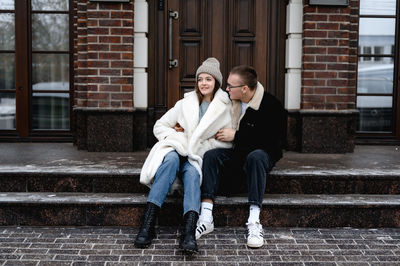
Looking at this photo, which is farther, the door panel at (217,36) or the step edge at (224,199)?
the door panel at (217,36)

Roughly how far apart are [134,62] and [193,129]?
72.8 inches

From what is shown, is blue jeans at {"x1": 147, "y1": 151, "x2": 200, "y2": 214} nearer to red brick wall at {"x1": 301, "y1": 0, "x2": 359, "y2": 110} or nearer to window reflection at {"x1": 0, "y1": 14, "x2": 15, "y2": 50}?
red brick wall at {"x1": 301, "y1": 0, "x2": 359, "y2": 110}

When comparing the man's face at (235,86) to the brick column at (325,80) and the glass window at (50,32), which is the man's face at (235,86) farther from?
the glass window at (50,32)

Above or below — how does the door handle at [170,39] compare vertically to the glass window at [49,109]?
above

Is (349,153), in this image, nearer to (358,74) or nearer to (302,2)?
(358,74)

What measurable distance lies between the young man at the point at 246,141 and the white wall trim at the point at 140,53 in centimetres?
179

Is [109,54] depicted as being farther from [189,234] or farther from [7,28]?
[189,234]

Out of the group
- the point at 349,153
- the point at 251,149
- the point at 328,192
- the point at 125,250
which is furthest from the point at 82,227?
the point at 349,153

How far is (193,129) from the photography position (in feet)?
13.2

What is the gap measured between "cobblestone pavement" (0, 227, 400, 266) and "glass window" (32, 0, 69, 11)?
3541 mm

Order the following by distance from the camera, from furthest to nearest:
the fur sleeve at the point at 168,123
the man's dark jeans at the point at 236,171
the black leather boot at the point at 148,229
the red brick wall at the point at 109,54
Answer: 1. the red brick wall at the point at 109,54
2. the fur sleeve at the point at 168,123
3. the man's dark jeans at the point at 236,171
4. the black leather boot at the point at 148,229

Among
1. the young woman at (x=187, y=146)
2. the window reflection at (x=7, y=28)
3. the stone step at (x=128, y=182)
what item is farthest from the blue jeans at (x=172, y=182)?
→ the window reflection at (x=7, y=28)

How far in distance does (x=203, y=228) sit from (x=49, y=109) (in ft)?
12.1

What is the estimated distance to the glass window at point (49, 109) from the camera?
646cm
